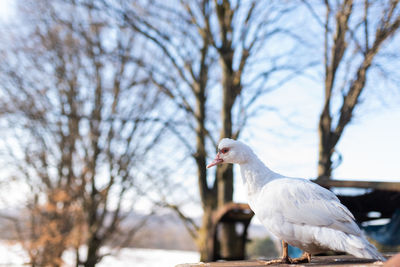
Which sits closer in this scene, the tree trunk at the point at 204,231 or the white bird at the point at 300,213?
the white bird at the point at 300,213

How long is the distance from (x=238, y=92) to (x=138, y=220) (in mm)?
8499

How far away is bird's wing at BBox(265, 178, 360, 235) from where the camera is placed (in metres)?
3.26

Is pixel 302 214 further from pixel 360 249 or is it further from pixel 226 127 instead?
pixel 226 127

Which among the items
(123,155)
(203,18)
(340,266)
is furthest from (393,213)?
(123,155)

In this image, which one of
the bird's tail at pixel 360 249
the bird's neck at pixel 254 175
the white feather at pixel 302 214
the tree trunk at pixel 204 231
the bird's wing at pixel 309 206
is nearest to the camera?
the bird's tail at pixel 360 249

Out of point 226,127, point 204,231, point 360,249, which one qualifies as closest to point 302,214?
point 360,249

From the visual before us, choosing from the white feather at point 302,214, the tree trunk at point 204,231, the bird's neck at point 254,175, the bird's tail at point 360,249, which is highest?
the bird's neck at point 254,175

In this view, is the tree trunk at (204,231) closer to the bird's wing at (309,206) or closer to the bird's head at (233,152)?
the bird's head at (233,152)

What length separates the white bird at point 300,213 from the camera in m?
3.15

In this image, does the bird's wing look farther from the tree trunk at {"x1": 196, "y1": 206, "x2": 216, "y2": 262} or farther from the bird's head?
the tree trunk at {"x1": 196, "y1": 206, "x2": 216, "y2": 262}

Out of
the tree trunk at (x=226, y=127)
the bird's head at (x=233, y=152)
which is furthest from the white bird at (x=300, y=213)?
the tree trunk at (x=226, y=127)

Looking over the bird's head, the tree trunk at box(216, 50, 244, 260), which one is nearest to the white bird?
the bird's head

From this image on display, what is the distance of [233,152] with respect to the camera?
155 inches

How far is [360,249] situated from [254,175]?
3.77 ft
